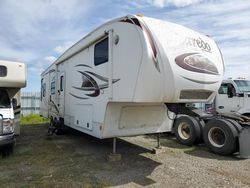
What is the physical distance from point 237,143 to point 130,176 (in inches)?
130

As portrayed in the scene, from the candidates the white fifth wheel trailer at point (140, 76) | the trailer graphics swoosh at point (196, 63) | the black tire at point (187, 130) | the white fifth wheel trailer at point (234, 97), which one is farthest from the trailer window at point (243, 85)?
the trailer graphics swoosh at point (196, 63)

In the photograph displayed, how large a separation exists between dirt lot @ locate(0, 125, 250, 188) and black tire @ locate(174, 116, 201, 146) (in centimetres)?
33

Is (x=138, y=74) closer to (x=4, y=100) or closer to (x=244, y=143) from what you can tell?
(x=244, y=143)

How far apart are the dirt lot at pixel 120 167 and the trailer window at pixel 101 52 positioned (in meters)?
2.46

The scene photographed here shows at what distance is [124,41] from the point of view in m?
5.36

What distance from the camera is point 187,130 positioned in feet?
28.7

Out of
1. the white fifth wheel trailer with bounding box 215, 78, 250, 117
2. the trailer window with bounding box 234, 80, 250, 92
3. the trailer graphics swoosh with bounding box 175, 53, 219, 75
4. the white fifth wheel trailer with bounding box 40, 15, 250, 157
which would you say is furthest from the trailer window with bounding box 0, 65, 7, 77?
the trailer window with bounding box 234, 80, 250, 92

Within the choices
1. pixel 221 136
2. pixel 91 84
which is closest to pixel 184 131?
pixel 221 136

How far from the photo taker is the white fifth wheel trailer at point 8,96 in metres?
6.29

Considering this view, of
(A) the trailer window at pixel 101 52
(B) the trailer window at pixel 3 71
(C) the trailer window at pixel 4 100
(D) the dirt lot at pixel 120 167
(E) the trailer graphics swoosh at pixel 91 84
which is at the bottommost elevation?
(D) the dirt lot at pixel 120 167

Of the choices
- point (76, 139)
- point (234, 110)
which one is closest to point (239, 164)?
point (234, 110)

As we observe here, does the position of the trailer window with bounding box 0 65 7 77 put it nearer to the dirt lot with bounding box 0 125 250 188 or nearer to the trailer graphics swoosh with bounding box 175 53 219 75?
the dirt lot with bounding box 0 125 250 188

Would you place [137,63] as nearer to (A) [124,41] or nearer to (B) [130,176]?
(A) [124,41]

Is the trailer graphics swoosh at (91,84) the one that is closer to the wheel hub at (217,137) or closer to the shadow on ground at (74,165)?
the shadow on ground at (74,165)
